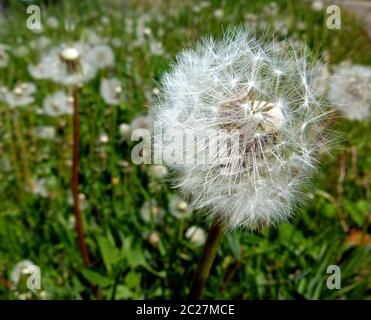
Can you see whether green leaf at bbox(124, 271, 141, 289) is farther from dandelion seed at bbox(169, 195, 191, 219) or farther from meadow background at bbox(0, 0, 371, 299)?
dandelion seed at bbox(169, 195, 191, 219)

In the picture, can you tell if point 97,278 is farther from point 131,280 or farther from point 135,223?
point 135,223

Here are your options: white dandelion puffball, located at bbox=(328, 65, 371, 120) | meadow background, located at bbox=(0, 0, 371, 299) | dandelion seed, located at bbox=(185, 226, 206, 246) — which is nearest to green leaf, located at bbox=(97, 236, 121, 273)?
meadow background, located at bbox=(0, 0, 371, 299)

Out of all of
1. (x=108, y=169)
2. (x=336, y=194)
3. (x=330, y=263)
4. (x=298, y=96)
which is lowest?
(x=330, y=263)

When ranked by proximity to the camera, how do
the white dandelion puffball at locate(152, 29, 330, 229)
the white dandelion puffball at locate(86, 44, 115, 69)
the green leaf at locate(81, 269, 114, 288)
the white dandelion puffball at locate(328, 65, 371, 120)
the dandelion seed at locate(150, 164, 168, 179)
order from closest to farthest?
1. the white dandelion puffball at locate(152, 29, 330, 229)
2. the green leaf at locate(81, 269, 114, 288)
3. the dandelion seed at locate(150, 164, 168, 179)
4. the white dandelion puffball at locate(328, 65, 371, 120)
5. the white dandelion puffball at locate(86, 44, 115, 69)

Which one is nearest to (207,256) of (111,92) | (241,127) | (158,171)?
(241,127)

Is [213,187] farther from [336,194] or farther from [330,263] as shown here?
[336,194]

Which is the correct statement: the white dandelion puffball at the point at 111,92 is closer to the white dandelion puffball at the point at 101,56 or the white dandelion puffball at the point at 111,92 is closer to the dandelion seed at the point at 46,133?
the white dandelion puffball at the point at 101,56

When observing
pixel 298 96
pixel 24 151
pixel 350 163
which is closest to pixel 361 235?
pixel 350 163
